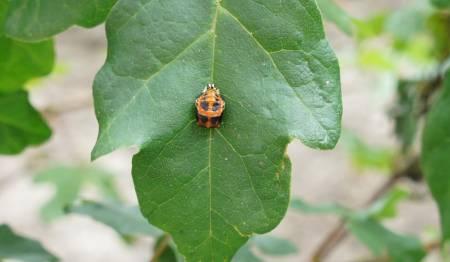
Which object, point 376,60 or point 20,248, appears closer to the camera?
point 20,248

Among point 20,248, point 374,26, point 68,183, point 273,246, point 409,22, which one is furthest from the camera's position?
point 68,183

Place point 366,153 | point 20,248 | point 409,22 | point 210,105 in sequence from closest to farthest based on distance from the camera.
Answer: point 210,105 → point 20,248 → point 409,22 → point 366,153

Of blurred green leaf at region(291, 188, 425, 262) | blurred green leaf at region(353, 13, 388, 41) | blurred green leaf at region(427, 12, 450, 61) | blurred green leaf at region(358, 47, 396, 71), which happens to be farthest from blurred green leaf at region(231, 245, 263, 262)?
blurred green leaf at region(358, 47, 396, 71)

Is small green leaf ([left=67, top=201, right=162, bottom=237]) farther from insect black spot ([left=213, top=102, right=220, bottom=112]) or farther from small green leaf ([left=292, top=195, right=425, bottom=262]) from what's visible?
insect black spot ([left=213, top=102, right=220, bottom=112])

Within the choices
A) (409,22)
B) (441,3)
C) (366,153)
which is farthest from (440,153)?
(366,153)

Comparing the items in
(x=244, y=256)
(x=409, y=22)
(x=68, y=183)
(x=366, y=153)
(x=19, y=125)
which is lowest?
(x=366, y=153)

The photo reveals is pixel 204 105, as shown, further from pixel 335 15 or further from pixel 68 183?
pixel 68 183

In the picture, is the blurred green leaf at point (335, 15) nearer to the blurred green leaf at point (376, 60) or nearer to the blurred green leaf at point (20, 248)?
the blurred green leaf at point (20, 248)

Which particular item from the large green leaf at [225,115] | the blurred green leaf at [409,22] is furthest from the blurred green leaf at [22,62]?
the blurred green leaf at [409,22]
